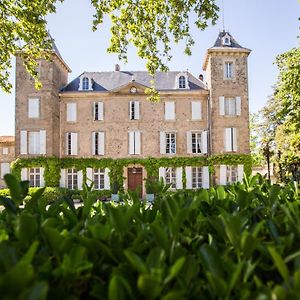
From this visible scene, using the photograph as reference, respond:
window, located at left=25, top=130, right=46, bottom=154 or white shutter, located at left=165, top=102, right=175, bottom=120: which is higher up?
white shutter, located at left=165, top=102, right=175, bottom=120

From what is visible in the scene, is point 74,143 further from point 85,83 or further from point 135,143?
point 85,83

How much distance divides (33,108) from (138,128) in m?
9.08

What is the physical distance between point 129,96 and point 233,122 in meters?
9.33

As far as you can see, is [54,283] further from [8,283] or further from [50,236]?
[8,283]

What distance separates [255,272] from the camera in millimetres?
Answer: 975

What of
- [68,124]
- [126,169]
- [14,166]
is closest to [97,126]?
[68,124]

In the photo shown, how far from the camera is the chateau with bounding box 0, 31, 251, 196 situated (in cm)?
2816

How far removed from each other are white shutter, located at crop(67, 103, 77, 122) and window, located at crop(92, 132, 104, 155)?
2.33m

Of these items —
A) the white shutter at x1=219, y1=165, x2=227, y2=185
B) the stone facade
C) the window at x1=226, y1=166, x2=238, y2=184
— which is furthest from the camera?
the stone facade

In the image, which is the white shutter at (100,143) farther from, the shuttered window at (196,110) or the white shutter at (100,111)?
the shuttered window at (196,110)

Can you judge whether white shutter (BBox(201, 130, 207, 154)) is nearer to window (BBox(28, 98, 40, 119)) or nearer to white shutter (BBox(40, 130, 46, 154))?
white shutter (BBox(40, 130, 46, 154))

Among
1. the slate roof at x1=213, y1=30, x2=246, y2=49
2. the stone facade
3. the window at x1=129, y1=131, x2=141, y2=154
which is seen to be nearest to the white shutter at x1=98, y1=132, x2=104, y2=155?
the window at x1=129, y1=131, x2=141, y2=154

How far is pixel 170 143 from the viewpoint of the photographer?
95.5 feet

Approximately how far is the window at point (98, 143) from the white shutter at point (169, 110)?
234 inches
